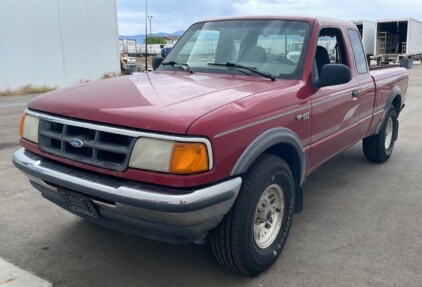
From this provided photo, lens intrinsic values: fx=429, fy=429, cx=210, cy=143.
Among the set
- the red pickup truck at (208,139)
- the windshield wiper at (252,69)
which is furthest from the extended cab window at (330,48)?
the windshield wiper at (252,69)

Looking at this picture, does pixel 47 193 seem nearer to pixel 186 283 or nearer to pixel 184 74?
pixel 186 283

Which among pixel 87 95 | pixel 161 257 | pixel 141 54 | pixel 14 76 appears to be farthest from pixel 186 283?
pixel 141 54

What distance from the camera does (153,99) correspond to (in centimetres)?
287

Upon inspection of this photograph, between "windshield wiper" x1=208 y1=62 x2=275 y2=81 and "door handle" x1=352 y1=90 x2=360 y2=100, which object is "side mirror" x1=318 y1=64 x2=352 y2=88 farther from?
"door handle" x1=352 y1=90 x2=360 y2=100

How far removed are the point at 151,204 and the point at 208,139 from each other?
0.50 metres

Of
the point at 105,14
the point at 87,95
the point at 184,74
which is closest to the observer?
the point at 87,95

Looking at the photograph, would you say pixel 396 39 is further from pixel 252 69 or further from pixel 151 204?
pixel 151 204

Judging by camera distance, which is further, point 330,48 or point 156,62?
point 156,62

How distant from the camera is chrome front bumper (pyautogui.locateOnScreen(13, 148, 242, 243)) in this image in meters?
2.44

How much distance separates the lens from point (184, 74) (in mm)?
3949

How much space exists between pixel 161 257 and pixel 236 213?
3.16 feet

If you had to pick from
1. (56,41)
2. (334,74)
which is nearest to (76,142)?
(334,74)

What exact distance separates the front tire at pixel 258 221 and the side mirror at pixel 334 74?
0.90m

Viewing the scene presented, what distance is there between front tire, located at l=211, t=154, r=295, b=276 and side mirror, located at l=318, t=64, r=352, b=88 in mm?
899
